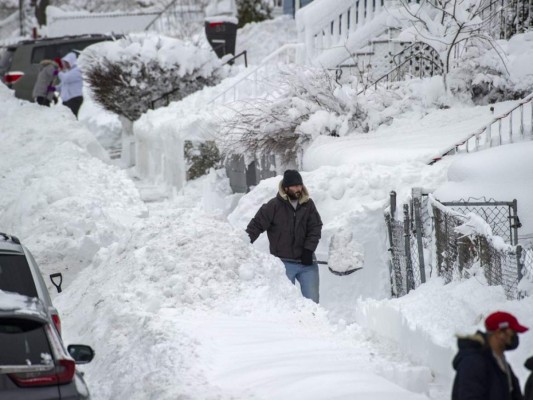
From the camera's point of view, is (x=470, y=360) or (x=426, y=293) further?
(x=426, y=293)

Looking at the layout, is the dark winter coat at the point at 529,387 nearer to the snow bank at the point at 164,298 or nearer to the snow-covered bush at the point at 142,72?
the snow bank at the point at 164,298

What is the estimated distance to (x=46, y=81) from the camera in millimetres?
24172

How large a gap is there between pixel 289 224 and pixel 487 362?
5.45 m

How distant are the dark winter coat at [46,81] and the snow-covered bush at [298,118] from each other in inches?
356

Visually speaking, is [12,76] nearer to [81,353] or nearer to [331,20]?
[331,20]

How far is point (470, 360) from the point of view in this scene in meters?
5.40

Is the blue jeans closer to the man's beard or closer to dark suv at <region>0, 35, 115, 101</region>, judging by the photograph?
the man's beard

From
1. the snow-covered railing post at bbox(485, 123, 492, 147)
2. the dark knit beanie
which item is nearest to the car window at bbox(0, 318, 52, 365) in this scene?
the dark knit beanie

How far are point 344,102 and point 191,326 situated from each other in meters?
7.04

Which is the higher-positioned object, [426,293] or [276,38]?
[276,38]

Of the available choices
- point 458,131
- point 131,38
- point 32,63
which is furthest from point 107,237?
point 32,63

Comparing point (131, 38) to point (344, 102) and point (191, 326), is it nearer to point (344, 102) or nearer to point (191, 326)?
point (344, 102)

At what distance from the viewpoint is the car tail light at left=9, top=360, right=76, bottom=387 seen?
5891mm

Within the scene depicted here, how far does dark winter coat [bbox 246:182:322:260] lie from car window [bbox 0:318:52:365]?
478cm
